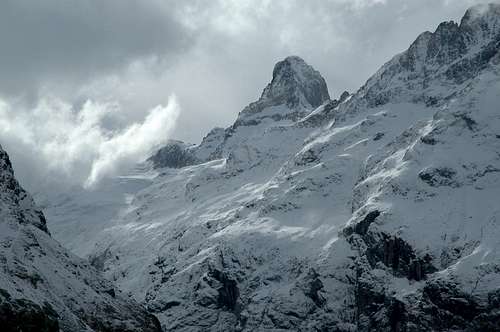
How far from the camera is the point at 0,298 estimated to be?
111 metres

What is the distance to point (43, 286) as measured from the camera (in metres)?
134

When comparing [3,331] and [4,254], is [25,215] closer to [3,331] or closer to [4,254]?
[4,254]

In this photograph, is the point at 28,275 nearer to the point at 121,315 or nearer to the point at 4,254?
the point at 4,254

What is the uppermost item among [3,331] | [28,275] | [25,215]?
[25,215]

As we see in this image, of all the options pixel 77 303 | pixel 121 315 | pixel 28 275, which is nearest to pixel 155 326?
pixel 121 315

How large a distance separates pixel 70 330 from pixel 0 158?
4256 centimetres

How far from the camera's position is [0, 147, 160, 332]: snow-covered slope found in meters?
114

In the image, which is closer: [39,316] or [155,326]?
[39,316]

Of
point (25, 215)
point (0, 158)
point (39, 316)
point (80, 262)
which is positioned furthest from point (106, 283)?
point (39, 316)

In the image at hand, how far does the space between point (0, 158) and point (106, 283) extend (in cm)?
3014

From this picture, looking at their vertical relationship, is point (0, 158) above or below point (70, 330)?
above

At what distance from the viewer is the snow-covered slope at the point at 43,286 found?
4469 inches

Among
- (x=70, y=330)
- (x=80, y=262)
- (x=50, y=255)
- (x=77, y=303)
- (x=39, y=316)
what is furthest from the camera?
(x=80, y=262)

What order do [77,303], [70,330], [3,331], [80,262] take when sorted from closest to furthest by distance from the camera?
1. [3,331]
2. [70,330]
3. [77,303]
4. [80,262]
